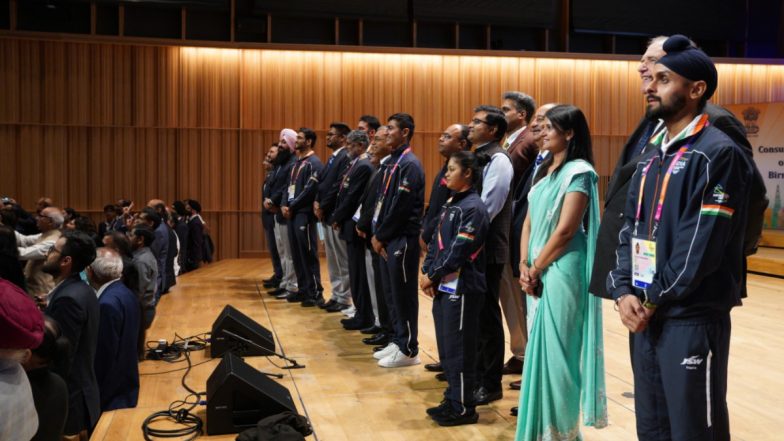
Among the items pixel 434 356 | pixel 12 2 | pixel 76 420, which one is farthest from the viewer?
pixel 12 2

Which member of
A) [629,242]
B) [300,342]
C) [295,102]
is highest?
[295,102]

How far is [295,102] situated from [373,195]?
5939 mm

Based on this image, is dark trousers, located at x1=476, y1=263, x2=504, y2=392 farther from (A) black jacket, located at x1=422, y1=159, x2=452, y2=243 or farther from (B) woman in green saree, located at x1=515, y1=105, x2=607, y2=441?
(B) woman in green saree, located at x1=515, y1=105, x2=607, y2=441

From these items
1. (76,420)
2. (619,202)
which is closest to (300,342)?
(76,420)

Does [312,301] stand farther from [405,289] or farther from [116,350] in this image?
[116,350]

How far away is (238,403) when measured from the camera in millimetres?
3324

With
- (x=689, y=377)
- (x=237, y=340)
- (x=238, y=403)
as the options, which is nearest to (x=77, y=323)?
(x=238, y=403)

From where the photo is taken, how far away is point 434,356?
488 cm

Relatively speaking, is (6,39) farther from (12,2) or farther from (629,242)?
(629,242)

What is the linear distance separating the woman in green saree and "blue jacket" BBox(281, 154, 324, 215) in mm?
3850

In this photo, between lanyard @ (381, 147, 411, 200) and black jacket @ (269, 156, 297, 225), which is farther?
black jacket @ (269, 156, 297, 225)

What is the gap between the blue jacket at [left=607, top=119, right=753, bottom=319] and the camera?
6.51ft

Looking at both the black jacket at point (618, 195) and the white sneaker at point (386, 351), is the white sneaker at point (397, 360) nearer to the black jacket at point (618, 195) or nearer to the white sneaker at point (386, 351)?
the white sneaker at point (386, 351)

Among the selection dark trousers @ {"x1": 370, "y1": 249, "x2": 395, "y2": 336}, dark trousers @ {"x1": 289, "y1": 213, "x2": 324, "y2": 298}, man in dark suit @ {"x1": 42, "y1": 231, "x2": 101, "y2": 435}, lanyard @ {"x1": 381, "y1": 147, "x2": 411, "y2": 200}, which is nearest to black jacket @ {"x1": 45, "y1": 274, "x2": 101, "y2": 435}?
man in dark suit @ {"x1": 42, "y1": 231, "x2": 101, "y2": 435}
